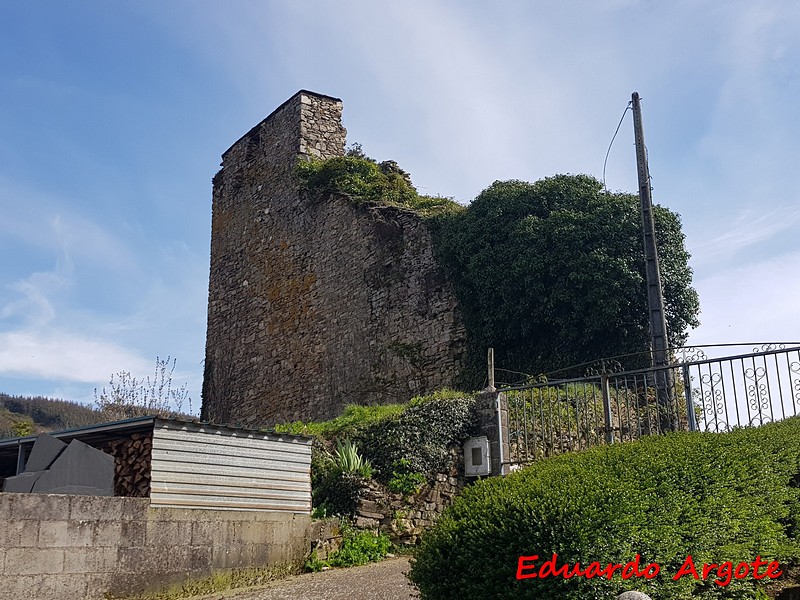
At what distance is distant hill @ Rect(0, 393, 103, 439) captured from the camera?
31.0 metres

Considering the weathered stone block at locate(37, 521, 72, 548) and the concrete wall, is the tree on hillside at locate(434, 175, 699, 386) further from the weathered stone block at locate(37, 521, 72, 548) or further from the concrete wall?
the weathered stone block at locate(37, 521, 72, 548)

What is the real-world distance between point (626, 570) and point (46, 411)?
32.7 meters

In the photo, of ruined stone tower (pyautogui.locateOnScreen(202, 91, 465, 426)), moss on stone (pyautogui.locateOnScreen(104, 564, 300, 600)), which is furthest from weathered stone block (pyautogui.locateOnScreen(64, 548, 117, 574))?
ruined stone tower (pyautogui.locateOnScreen(202, 91, 465, 426))

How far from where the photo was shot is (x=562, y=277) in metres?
14.2

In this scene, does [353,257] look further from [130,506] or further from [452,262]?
[130,506]

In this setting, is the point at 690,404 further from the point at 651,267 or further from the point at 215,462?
the point at 215,462

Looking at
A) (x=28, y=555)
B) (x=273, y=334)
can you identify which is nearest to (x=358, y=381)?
Answer: (x=273, y=334)

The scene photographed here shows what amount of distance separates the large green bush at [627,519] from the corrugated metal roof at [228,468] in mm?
3650

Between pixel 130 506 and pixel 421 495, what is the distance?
392 cm

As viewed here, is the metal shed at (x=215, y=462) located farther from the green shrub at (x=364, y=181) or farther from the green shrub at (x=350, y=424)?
the green shrub at (x=364, y=181)

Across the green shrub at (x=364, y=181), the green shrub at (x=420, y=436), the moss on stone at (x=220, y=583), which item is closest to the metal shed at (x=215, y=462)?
the moss on stone at (x=220, y=583)

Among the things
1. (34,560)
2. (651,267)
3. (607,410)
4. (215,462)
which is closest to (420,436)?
(607,410)

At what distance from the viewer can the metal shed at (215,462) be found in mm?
8664

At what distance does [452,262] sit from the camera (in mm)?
15656
